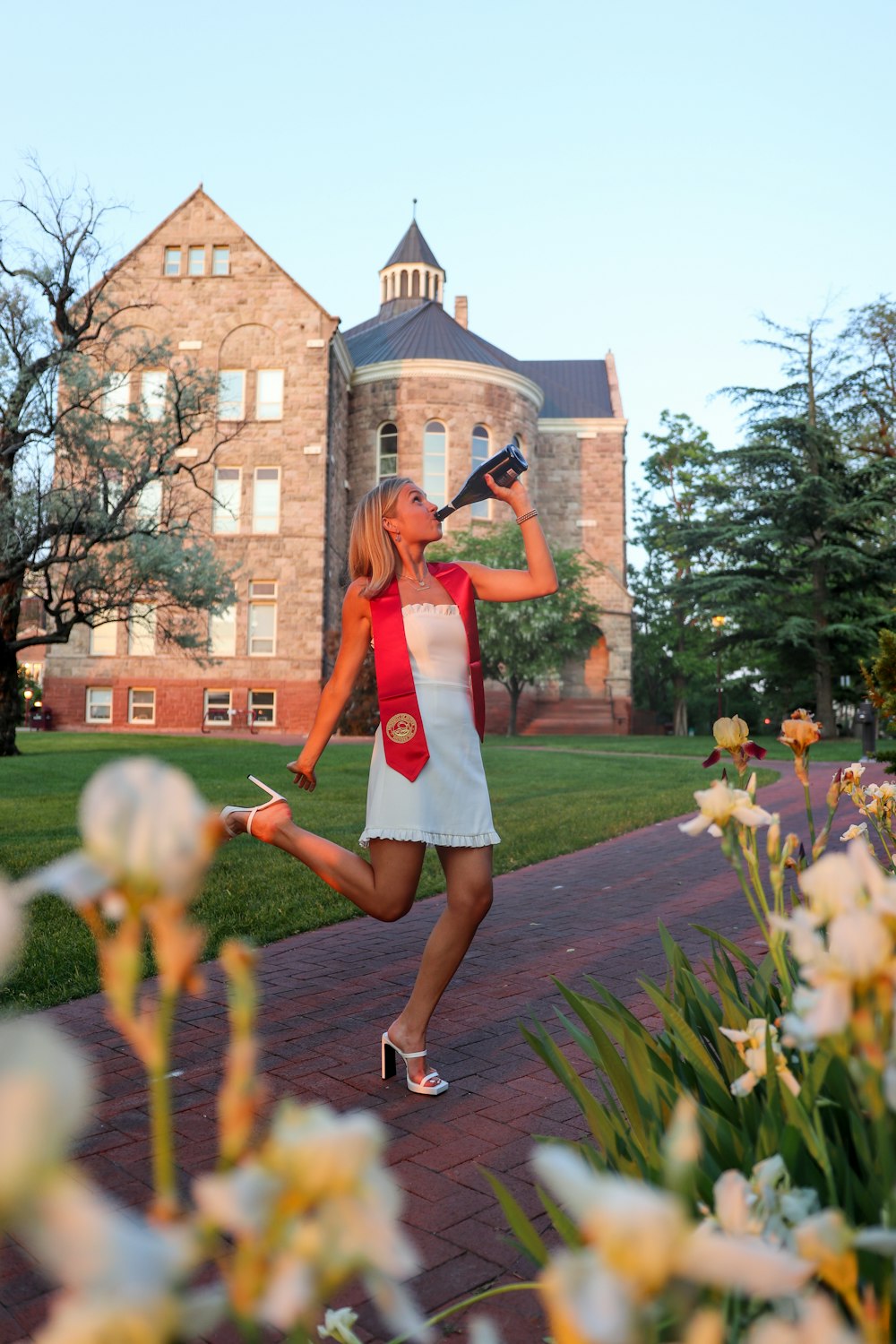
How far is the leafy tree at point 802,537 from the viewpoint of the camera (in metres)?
30.8

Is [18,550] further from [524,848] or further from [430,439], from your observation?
[430,439]

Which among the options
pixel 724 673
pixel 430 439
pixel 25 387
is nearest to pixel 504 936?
pixel 25 387

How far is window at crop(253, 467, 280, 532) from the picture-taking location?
32.6m

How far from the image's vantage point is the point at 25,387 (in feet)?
60.7

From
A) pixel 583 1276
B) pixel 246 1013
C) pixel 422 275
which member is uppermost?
pixel 422 275

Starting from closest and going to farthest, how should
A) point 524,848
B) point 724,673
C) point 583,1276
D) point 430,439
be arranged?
point 583,1276, point 524,848, point 430,439, point 724,673

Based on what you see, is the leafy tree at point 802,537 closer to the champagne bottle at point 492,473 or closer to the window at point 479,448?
the window at point 479,448

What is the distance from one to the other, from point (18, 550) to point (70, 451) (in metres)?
2.56

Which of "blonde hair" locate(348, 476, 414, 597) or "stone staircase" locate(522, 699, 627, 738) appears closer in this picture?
"blonde hair" locate(348, 476, 414, 597)

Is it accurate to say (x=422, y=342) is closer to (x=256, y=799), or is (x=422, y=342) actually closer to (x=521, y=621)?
(x=521, y=621)

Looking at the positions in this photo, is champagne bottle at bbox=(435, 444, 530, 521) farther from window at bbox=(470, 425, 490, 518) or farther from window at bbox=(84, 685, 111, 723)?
window at bbox=(470, 425, 490, 518)

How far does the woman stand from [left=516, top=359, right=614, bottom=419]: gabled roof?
3824 cm

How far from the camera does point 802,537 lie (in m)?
32.8

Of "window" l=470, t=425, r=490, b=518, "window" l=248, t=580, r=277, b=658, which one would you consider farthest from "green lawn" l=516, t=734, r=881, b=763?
"window" l=470, t=425, r=490, b=518
